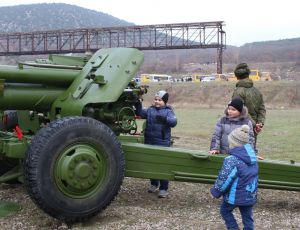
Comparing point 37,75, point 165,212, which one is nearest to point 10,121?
point 37,75

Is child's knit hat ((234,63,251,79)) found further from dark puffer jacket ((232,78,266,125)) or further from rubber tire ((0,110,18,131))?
rubber tire ((0,110,18,131))

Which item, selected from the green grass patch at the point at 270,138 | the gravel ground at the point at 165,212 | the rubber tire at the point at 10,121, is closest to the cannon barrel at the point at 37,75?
the rubber tire at the point at 10,121

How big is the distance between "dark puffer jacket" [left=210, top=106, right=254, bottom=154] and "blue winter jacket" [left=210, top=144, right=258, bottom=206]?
928 millimetres

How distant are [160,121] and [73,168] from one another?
1773 mm

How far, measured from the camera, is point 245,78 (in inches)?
247

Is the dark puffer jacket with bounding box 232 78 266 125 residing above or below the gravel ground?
A: above

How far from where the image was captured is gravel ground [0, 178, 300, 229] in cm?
509

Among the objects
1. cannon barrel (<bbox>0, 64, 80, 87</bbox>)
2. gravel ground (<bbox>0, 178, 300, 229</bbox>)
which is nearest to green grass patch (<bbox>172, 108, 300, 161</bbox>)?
gravel ground (<bbox>0, 178, 300, 229</bbox>)

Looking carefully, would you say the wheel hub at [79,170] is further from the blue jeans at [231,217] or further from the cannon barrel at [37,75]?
the blue jeans at [231,217]

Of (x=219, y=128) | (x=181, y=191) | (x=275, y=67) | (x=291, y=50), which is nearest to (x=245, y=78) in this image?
(x=219, y=128)

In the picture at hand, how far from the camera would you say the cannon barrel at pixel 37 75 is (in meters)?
5.36

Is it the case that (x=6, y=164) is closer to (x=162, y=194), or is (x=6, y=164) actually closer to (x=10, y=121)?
(x=10, y=121)

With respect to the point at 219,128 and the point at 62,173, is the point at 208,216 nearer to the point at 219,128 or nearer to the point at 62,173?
the point at 219,128

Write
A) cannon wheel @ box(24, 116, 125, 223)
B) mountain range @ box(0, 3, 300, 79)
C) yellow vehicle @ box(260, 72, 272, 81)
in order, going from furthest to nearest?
mountain range @ box(0, 3, 300, 79)
yellow vehicle @ box(260, 72, 272, 81)
cannon wheel @ box(24, 116, 125, 223)
